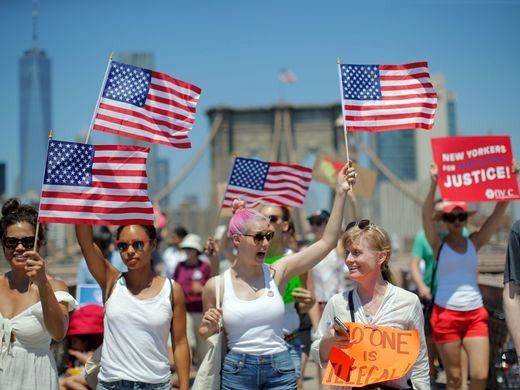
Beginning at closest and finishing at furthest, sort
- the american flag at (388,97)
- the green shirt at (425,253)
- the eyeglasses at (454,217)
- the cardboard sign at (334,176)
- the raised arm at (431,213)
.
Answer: the american flag at (388,97) < the raised arm at (431,213) < the eyeglasses at (454,217) < the green shirt at (425,253) < the cardboard sign at (334,176)

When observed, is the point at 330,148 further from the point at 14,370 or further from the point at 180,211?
the point at 14,370

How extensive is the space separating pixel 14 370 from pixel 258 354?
105cm

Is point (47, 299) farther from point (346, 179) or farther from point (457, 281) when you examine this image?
point (457, 281)

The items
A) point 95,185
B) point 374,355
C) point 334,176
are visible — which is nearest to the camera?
point 374,355

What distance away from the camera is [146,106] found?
407 cm

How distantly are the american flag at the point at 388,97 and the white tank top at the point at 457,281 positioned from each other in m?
0.88

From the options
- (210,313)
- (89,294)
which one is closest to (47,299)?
(210,313)

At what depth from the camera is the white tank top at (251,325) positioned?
3.26m

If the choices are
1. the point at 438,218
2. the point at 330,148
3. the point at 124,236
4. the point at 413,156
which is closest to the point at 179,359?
the point at 124,236

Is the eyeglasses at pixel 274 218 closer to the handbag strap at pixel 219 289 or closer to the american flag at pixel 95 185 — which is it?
the american flag at pixel 95 185

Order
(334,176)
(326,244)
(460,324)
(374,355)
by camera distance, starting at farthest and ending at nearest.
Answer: (334,176) < (460,324) < (326,244) < (374,355)

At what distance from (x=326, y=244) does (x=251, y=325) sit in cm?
57

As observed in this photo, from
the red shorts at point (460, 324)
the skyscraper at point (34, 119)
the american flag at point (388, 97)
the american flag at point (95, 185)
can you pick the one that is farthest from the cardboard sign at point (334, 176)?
the skyscraper at point (34, 119)

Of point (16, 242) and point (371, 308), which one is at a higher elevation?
point (16, 242)
